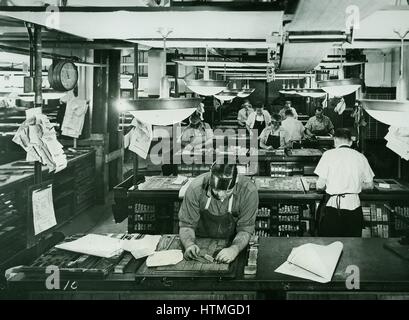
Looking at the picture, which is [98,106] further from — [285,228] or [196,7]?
[196,7]

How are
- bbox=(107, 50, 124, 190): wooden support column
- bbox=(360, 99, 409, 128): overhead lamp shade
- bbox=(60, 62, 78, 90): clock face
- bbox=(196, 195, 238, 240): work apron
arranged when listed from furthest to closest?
bbox=(107, 50, 124, 190): wooden support column < bbox=(60, 62, 78, 90): clock face < bbox=(196, 195, 238, 240): work apron < bbox=(360, 99, 409, 128): overhead lamp shade

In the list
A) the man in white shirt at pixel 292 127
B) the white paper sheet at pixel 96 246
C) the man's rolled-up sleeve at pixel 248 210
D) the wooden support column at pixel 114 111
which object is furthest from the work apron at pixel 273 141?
the white paper sheet at pixel 96 246

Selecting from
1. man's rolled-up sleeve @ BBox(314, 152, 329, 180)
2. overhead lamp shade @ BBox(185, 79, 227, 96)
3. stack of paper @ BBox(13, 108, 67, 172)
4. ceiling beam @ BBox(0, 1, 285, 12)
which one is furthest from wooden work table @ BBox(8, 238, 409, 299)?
overhead lamp shade @ BBox(185, 79, 227, 96)

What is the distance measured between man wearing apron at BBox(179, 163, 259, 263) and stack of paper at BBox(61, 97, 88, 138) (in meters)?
5.27

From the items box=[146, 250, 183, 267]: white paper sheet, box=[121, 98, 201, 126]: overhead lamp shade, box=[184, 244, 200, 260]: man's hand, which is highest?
box=[121, 98, 201, 126]: overhead lamp shade

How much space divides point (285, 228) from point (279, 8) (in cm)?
406

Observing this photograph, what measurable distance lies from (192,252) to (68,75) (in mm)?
4189

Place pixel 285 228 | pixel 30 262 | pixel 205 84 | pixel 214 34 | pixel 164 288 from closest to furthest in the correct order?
pixel 164 288 < pixel 30 262 < pixel 214 34 < pixel 205 84 < pixel 285 228

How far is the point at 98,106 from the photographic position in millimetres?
9711

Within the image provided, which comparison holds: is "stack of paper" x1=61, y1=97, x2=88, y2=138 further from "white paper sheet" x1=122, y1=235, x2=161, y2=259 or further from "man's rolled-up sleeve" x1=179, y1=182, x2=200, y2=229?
"white paper sheet" x1=122, y1=235, x2=161, y2=259

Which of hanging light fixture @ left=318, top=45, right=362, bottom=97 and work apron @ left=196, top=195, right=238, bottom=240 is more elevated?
hanging light fixture @ left=318, top=45, right=362, bottom=97

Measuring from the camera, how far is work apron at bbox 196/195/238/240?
391cm

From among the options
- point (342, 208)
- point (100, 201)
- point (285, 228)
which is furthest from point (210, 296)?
point (100, 201)

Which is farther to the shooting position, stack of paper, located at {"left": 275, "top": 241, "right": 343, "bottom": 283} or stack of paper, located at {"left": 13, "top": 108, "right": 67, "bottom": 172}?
stack of paper, located at {"left": 13, "top": 108, "right": 67, "bottom": 172}
